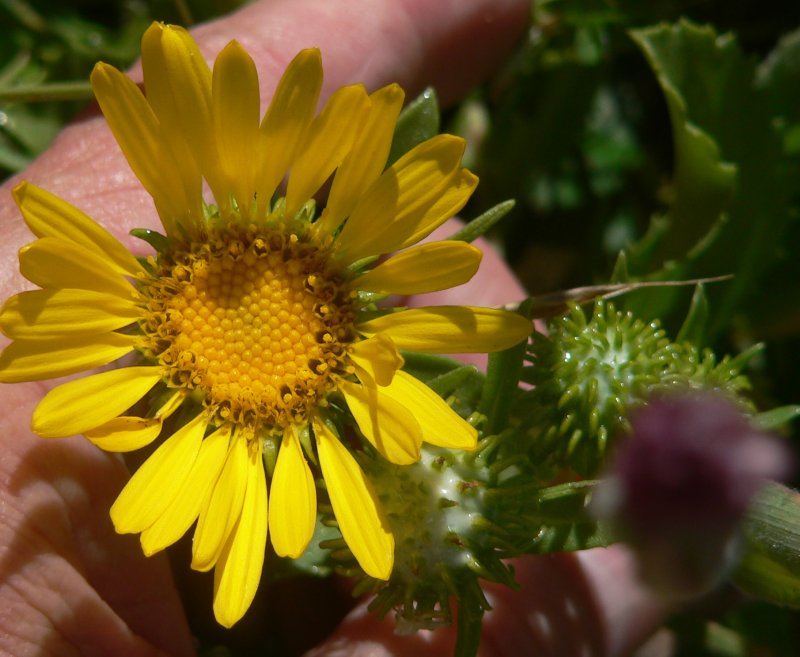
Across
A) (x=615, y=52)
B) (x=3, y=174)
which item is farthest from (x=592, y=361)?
(x=3, y=174)

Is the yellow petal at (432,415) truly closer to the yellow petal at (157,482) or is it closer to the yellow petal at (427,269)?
the yellow petal at (427,269)

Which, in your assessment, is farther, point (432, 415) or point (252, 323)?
point (252, 323)

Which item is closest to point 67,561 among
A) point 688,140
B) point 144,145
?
point 144,145

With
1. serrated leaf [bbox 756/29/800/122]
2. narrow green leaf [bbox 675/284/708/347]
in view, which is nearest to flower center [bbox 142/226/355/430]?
narrow green leaf [bbox 675/284/708/347]

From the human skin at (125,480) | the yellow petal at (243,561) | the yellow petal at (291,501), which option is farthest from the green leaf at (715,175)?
the yellow petal at (243,561)

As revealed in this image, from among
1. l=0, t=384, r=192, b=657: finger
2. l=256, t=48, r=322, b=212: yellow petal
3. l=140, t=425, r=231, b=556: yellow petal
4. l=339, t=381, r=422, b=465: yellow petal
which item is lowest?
l=0, t=384, r=192, b=657: finger

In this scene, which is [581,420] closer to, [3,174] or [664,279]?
[664,279]

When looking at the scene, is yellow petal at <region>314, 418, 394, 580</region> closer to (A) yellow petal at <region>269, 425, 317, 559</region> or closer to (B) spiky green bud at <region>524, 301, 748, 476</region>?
(A) yellow petal at <region>269, 425, 317, 559</region>

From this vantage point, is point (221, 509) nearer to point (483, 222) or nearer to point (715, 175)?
point (483, 222)
